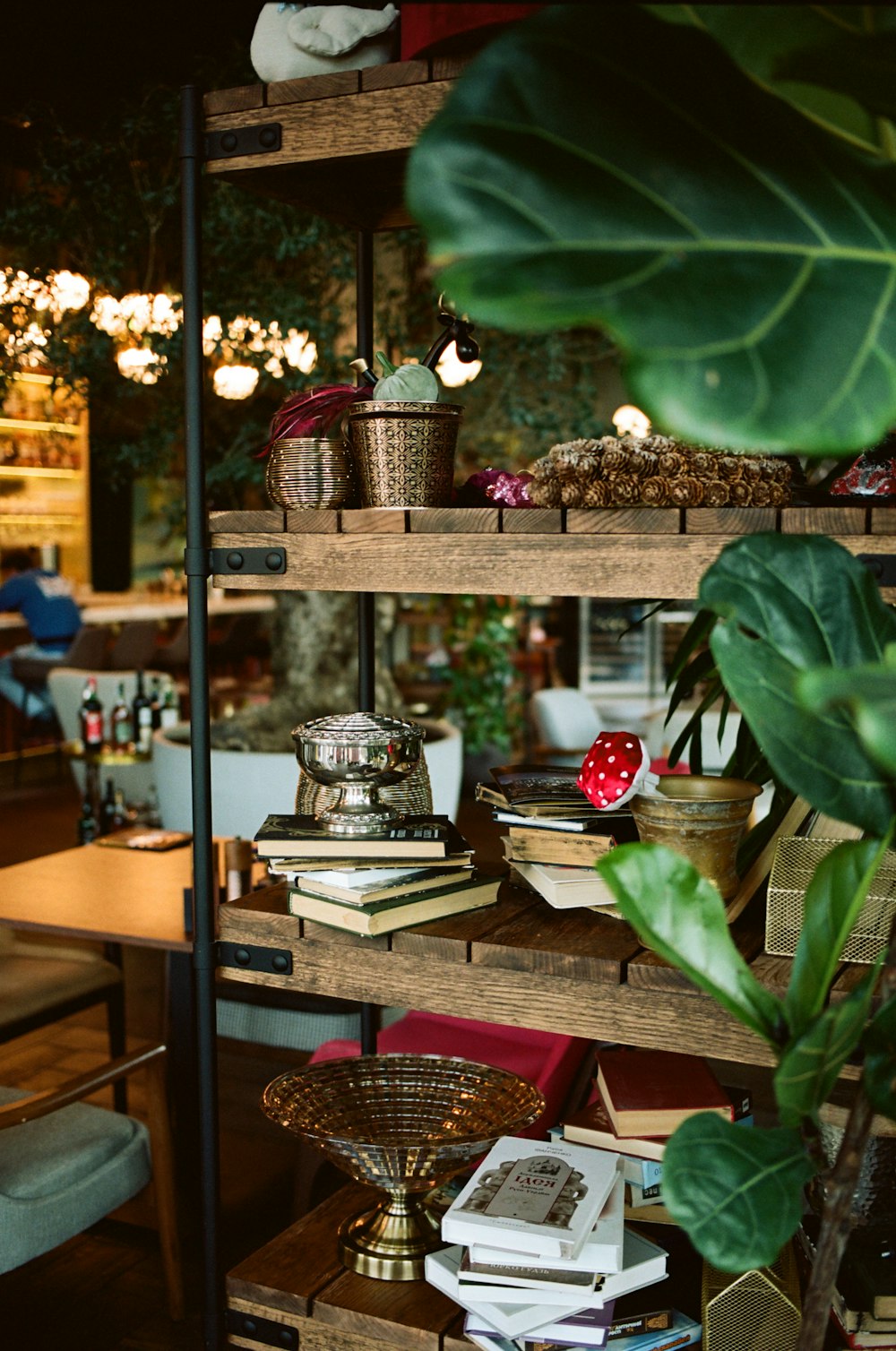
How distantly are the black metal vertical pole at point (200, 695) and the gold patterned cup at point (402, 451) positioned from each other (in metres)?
0.18

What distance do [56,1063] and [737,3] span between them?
3.56 meters

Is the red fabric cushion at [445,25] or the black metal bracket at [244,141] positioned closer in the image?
the red fabric cushion at [445,25]

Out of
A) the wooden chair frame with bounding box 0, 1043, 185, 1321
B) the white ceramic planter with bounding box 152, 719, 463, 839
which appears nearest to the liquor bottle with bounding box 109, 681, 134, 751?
the white ceramic planter with bounding box 152, 719, 463, 839

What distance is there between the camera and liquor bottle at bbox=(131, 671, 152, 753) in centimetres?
530

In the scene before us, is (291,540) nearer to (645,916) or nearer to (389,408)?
(389,408)

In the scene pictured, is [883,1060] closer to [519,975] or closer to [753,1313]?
[519,975]

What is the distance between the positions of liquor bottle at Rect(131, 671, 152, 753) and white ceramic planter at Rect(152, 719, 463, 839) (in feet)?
1.77

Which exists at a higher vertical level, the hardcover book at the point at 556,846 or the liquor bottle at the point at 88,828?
the hardcover book at the point at 556,846

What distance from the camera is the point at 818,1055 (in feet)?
2.34

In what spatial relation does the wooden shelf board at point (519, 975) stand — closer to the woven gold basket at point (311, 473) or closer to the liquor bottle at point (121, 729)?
the woven gold basket at point (311, 473)

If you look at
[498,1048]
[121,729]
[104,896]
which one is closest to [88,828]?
[121,729]

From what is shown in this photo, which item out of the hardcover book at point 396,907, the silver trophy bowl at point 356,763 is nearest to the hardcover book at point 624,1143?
the hardcover book at point 396,907

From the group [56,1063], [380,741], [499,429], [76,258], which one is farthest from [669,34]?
[499,429]

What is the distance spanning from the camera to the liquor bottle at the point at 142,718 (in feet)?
17.4
